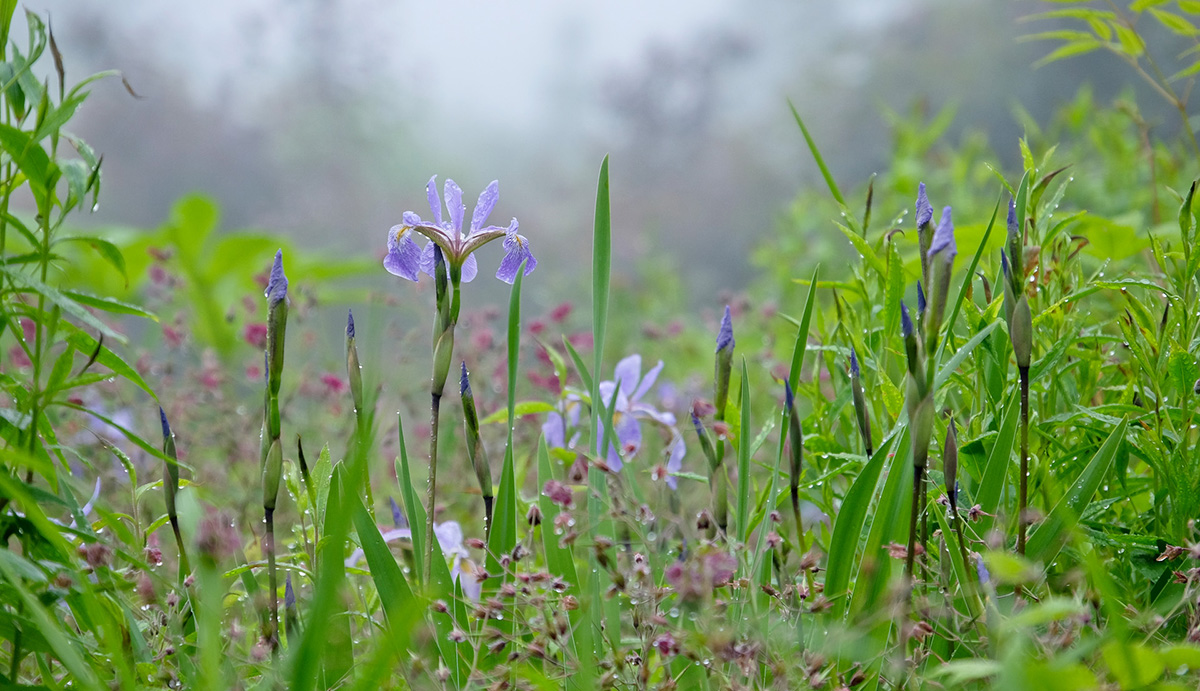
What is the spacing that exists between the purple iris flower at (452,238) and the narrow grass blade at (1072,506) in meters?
0.45

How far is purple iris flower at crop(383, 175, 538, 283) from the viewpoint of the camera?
0.67 m

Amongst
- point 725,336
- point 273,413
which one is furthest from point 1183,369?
point 273,413

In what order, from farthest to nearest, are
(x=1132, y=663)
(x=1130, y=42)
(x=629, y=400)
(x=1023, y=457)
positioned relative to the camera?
(x=1130, y=42)
(x=629, y=400)
(x=1023, y=457)
(x=1132, y=663)

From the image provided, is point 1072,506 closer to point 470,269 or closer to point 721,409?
point 721,409

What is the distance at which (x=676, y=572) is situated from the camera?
0.49 meters

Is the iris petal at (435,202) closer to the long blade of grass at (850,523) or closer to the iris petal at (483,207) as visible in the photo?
the iris petal at (483,207)

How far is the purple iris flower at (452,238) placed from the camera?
67 centimetres

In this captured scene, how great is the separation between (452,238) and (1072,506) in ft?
1.70

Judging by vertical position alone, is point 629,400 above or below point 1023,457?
above

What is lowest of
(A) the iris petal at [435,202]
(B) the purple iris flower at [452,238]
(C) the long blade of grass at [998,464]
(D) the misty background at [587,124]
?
(C) the long blade of grass at [998,464]

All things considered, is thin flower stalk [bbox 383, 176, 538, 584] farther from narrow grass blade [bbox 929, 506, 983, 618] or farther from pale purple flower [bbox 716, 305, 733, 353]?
narrow grass blade [bbox 929, 506, 983, 618]

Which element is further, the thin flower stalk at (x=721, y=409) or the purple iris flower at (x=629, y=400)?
the purple iris flower at (x=629, y=400)

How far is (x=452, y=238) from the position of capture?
67 cm

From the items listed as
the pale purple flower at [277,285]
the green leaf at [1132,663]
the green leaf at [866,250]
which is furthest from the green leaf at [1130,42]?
the pale purple flower at [277,285]
